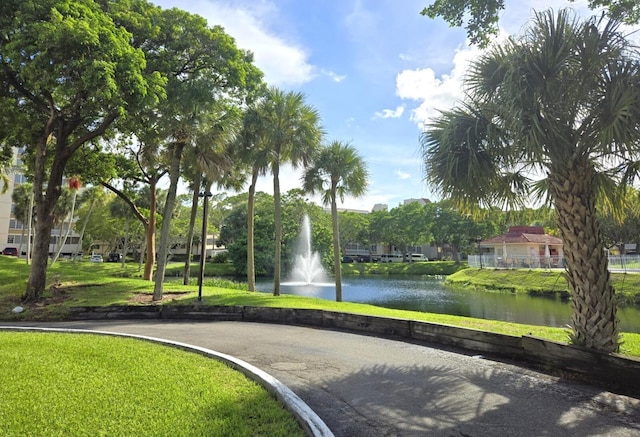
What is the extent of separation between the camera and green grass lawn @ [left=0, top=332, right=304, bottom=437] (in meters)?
3.66

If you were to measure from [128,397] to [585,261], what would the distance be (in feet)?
21.7

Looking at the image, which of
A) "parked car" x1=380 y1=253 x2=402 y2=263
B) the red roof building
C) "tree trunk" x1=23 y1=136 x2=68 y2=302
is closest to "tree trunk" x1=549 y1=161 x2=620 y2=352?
"tree trunk" x1=23 y1=136 x2=68 y2=302

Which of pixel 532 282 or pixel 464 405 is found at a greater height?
pixel 464 405

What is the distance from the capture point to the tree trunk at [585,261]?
19.0ft

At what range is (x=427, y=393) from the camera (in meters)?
5.07

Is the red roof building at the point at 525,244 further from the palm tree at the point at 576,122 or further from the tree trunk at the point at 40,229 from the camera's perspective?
the tree trunk at the point at 40,229

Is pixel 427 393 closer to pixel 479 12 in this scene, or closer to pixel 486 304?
pixel 479 12

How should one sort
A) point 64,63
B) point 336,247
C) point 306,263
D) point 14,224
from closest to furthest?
point 64,63
point 336,247
point 306,263
point 14,224

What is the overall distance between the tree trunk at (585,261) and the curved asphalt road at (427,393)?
992 mm

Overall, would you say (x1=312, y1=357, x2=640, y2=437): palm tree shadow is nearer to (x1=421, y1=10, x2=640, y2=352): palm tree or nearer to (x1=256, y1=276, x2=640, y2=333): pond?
(x1=421, y1=10, x2=640, y2=352): palm tree

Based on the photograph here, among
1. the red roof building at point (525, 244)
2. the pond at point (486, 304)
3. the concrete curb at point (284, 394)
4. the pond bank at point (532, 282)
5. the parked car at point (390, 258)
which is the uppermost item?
the red roof building at point (525, 244)

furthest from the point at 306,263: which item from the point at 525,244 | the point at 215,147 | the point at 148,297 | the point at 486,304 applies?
the point at 148,297

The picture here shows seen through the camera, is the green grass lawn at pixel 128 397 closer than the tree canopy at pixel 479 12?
Yes

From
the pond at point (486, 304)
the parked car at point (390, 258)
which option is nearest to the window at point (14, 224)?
the pond at point (486, 304)
